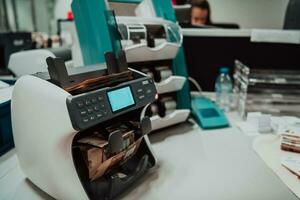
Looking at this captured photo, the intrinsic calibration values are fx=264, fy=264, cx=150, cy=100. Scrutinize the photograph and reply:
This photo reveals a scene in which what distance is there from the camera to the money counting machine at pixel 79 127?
540mm

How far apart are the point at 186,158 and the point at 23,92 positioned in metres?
0.52

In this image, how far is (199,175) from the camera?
75 centimetres

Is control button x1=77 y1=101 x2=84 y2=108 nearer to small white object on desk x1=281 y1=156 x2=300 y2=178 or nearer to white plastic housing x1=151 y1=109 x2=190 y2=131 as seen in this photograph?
white plastic housing x1=151 y1=109 x2=190 y2=131

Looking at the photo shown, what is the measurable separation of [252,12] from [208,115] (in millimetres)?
3115

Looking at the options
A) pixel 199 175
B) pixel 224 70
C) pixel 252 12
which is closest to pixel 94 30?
pixel 199 175

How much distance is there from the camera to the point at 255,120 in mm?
1108

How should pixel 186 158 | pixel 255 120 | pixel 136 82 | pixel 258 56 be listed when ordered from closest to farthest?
pixel 136 82, pixel 186 158, pixel 255 120, pixel 258 56

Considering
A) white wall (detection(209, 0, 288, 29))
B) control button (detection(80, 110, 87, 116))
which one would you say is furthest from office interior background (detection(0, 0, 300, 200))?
white wall (detection(209, 0, 288, 29))

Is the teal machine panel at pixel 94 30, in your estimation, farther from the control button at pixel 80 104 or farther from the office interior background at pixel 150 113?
the control button at pixel 80 104

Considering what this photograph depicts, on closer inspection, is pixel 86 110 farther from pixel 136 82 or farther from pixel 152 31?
pixel 152 31

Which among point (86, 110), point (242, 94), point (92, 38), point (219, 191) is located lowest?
point (219, 191)

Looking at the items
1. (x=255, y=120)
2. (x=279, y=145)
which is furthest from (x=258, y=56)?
(x=279, y=145)

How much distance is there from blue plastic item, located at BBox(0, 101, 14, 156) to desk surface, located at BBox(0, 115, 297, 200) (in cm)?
3

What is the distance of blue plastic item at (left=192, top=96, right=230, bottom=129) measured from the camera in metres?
1.08
